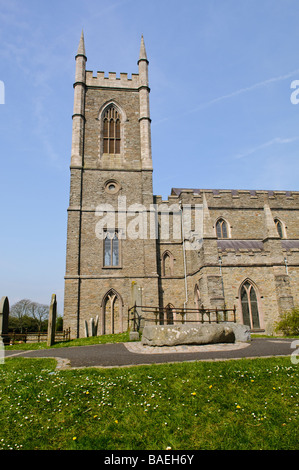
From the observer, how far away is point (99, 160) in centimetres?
2438

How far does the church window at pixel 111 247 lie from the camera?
2227 cm

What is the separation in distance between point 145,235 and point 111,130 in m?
10.1

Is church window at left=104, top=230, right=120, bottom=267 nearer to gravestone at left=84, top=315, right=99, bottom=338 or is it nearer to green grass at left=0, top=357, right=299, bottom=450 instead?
gravestone at left=84, top=315, right=99, bottom=338

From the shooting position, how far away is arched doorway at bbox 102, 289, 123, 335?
20.8 metres

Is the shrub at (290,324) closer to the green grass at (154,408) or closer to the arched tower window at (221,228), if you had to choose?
the arched tower window at (221,228)

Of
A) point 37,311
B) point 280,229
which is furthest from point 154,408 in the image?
point 37,311

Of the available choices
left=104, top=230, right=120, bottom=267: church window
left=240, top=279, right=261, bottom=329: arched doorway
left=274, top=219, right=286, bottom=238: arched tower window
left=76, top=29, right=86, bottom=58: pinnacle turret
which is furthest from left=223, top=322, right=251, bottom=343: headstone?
left=76, top=29, right=86, bottom=58: pinnacle turret

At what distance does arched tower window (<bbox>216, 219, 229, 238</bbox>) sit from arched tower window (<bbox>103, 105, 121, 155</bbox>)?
10.2 metres

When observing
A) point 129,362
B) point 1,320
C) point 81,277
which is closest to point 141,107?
point 81,277

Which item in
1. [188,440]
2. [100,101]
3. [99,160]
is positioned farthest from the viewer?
[100,101]

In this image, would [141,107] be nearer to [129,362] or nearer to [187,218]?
[187,218]

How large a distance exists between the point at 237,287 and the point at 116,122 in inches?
676

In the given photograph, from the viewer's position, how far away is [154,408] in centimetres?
480

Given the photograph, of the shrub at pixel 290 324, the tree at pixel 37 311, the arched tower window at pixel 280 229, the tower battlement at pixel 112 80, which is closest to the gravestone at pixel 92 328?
the shrub at pixel 290 324
